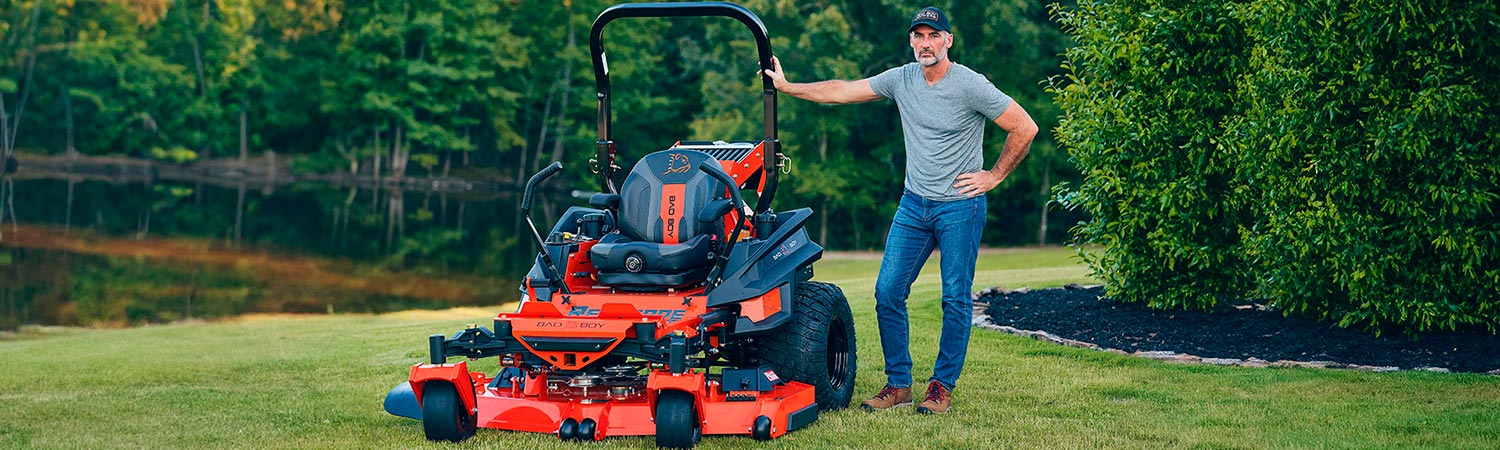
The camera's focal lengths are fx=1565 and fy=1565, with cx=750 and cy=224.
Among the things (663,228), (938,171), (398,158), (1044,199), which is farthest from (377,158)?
(938,171)

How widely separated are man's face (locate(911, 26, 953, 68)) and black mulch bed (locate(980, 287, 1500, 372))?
3682mm

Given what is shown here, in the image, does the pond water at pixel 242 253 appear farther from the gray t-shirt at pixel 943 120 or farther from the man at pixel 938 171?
the gray t-shirt at pixel 943 120

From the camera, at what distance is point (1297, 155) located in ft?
34.9

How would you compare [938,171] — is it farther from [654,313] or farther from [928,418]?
[654,313]

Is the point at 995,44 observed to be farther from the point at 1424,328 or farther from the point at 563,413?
the point at 563,413

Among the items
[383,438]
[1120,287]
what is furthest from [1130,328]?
[383,438]

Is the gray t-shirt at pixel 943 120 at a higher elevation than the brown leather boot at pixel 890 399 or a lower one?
higher

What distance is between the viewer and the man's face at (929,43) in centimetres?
749

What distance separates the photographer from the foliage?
32.3 ft

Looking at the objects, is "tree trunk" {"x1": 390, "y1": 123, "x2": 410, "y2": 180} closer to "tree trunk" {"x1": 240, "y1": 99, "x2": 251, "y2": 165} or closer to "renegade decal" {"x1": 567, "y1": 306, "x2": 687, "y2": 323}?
"tree trunk" {"x1": 240, "y1": 99, "x2": 251, "y2": 165}

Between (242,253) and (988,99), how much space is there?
925 inches

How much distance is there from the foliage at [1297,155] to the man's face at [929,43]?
3.81m

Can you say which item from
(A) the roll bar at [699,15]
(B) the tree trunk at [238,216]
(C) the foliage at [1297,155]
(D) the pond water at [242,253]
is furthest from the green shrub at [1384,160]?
(B) the tree trunk at [238,216]

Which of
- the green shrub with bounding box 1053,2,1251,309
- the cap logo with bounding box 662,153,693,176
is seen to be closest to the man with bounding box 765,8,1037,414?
the cap logo with bounding box 662,153,693,176
